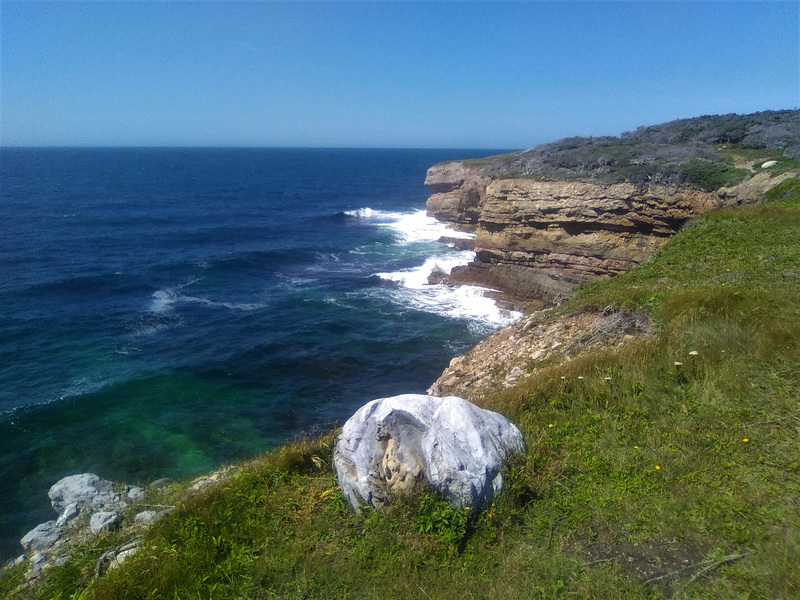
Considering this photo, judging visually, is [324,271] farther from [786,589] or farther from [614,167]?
[786,589]

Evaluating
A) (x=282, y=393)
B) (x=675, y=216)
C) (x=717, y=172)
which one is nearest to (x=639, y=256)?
(x=675, y=216)

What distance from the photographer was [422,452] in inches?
192

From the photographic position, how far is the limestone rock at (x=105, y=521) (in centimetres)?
594

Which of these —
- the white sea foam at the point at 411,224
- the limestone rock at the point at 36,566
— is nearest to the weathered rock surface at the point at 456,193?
the white sea foam at the point at 411,224

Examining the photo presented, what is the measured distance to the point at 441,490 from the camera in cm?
475

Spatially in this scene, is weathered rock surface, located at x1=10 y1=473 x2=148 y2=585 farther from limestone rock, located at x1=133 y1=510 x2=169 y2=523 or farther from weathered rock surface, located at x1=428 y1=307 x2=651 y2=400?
weathered rock surface, located at x1=428 y1=307 x2=651 y2=400

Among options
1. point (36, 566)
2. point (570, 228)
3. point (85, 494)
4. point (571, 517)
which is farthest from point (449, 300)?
point (36, 566)

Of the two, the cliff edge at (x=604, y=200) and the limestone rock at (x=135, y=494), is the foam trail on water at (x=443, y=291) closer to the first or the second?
the cliff edge at (x=604, y=200)

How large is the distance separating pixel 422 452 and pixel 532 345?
25.3 feet

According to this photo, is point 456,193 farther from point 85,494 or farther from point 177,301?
point 85,494

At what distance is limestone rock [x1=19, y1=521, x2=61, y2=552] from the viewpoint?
21.4 feet

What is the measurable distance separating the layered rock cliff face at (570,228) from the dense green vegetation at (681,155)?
33.2 inches

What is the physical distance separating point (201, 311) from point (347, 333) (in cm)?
849

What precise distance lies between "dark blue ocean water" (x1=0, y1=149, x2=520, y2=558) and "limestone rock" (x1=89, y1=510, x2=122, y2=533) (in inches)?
268
